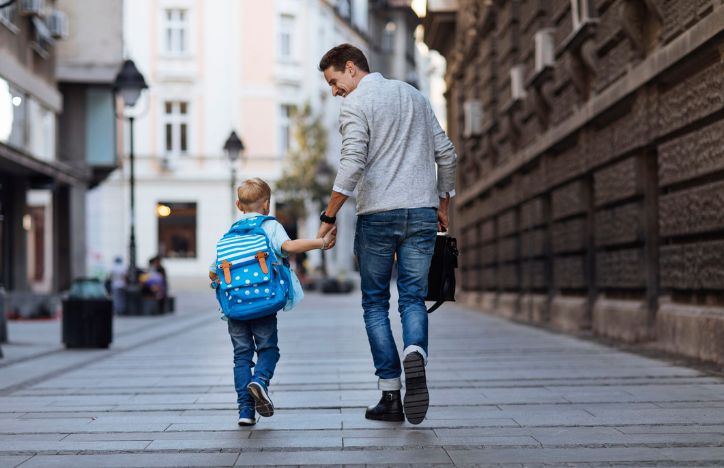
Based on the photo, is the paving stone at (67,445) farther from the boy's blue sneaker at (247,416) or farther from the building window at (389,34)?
the building window at (389,34)

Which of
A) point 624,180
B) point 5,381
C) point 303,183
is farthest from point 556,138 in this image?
point 303,183

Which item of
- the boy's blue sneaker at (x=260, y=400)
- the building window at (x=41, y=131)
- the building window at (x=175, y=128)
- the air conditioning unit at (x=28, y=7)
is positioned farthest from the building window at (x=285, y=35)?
the boy's blue sneaker at (x=260, y=400)

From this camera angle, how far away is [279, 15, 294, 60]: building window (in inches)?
1978

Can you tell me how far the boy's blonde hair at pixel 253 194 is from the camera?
20.1ft

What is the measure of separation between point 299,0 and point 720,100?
4338 centimetres

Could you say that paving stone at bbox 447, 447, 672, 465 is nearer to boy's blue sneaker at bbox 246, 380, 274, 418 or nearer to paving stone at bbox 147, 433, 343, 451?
paving stone at bbox 147, 433, 343, 451

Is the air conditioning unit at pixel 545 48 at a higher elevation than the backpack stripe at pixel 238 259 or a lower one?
higher

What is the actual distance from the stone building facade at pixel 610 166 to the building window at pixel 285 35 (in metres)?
27.8

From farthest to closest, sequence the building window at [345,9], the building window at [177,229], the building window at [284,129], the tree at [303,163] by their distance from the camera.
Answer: the building window at [345,9], the building window at [284,129], the building window at [177,229], the tree at [303,163]

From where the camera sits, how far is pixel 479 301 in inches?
1014

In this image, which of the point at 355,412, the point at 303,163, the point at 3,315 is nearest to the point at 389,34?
the point at 303,163

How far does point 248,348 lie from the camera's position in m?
6.21

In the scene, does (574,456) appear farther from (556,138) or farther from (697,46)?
(556,138)

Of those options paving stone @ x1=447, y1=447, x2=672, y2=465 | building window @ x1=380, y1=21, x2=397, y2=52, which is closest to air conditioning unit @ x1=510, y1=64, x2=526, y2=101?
paving stone @ x1=447, y1=447, x2=672, y2=465
